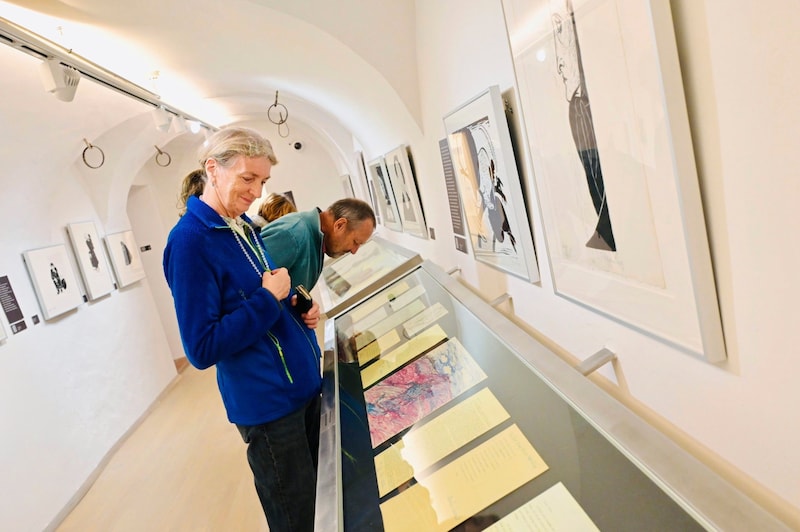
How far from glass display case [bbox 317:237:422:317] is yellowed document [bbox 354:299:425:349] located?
0.68 m

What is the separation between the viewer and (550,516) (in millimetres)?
846

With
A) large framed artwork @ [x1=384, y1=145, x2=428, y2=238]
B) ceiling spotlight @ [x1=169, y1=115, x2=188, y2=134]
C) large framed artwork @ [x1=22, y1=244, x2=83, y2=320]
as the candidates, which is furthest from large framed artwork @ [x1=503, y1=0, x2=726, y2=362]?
ceiling spotlight @ [x1=169, y1=115, x2=188, y2=134]

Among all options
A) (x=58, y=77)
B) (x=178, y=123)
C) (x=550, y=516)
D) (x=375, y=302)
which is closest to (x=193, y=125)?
(x=178, y=123)

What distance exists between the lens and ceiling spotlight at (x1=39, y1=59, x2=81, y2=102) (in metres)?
3.14

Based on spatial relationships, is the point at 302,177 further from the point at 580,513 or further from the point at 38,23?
the point at 580,513

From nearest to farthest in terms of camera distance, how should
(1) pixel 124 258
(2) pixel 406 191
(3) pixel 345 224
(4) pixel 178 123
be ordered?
1. (3) pixel 345 224
2. (2) pixel 406 191
3. (4) pixel 178 123
4. (1) pixel 124 258

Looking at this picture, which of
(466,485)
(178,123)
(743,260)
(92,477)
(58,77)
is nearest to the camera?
(743,260)

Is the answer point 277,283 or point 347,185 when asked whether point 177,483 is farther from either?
point 347,185

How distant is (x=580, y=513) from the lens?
0.82m

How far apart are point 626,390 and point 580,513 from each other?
64 cm

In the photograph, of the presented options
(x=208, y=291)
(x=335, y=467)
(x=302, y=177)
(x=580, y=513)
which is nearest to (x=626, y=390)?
(x=580, y=513)

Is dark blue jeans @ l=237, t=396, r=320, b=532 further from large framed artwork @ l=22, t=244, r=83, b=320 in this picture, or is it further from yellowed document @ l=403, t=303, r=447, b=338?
large framed artwork @ l=22, t=244, r=83, b=320

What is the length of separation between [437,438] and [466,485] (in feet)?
0.73

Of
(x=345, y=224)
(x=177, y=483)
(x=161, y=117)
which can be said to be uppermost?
(x=161, y=117)
